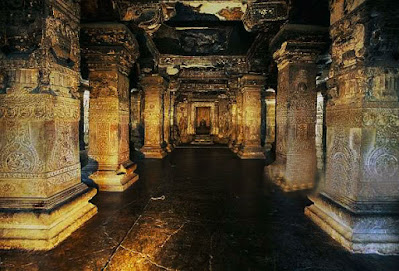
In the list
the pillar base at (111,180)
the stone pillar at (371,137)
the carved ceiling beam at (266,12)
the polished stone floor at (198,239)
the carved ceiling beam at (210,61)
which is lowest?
the polished stone floor at (198,239)

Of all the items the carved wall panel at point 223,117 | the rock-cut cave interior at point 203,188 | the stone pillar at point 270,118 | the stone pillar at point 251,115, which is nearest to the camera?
the rock-cut cave interior at point 203,188

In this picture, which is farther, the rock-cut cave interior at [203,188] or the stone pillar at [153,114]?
the stone pillar at [153,114]

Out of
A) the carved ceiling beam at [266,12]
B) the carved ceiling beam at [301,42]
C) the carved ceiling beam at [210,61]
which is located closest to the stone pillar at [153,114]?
the carved ceiling beam at [210,61]

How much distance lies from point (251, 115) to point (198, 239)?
23.8 feet

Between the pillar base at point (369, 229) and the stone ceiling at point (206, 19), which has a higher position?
the stone ceiling at point (206, 19)

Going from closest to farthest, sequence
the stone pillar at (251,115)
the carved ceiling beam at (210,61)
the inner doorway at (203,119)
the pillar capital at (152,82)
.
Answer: the carved ceiling beam at (210,61)
the stone pillar at (251,115)
the pillar capital at (152,82)
the inner doorway at (203,119)

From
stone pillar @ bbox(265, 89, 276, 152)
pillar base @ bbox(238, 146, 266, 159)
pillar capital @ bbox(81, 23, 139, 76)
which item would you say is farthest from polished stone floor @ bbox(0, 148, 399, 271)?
stone pillar @ bbox(265, 89, 276, 152)

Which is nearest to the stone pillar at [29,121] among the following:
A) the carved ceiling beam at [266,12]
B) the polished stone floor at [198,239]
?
the polished stone floor at [198,239]

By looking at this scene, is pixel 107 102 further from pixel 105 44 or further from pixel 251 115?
pixel 251 115

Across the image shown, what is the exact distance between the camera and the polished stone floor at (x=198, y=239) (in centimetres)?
206

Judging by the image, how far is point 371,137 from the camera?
2459mm

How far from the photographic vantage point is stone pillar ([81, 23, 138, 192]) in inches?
175

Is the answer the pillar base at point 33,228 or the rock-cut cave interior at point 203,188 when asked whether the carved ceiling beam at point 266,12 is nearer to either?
the rock-cut cave interior at point 203,188

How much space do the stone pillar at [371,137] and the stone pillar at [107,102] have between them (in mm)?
3644
